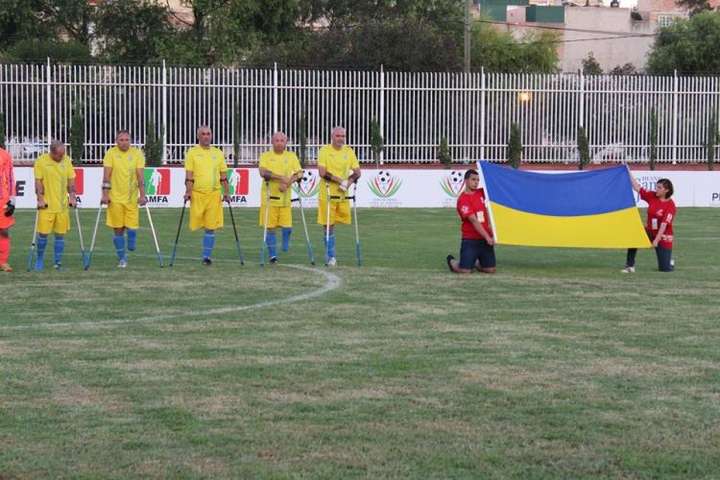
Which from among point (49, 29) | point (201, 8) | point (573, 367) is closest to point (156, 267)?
point (573, 367)

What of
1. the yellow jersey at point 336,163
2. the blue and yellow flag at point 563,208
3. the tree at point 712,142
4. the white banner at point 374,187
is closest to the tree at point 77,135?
→ the white banner at point 374,187

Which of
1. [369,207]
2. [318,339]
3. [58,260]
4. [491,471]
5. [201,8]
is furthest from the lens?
[201,8]

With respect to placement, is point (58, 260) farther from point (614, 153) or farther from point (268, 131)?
point (614, 153)

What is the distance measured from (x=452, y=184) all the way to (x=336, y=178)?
1642cm

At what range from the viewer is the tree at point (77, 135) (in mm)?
36656

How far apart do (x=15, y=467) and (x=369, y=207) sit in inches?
1072

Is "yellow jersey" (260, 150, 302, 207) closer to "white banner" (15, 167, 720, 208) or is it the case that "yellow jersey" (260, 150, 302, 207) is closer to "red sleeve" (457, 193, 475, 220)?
"red sleeve" (457, 193, 475, 220)

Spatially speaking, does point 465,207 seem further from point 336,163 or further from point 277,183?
point 277,183

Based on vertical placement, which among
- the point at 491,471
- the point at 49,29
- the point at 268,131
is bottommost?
the point at 491,471

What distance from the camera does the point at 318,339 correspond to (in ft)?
39.5

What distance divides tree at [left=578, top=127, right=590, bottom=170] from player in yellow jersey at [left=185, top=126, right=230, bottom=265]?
75.1 feet

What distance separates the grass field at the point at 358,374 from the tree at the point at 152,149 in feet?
61.8

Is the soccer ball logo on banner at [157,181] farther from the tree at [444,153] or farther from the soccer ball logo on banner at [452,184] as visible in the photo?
the tree at [444,153]

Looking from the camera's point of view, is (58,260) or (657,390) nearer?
(657,390)
